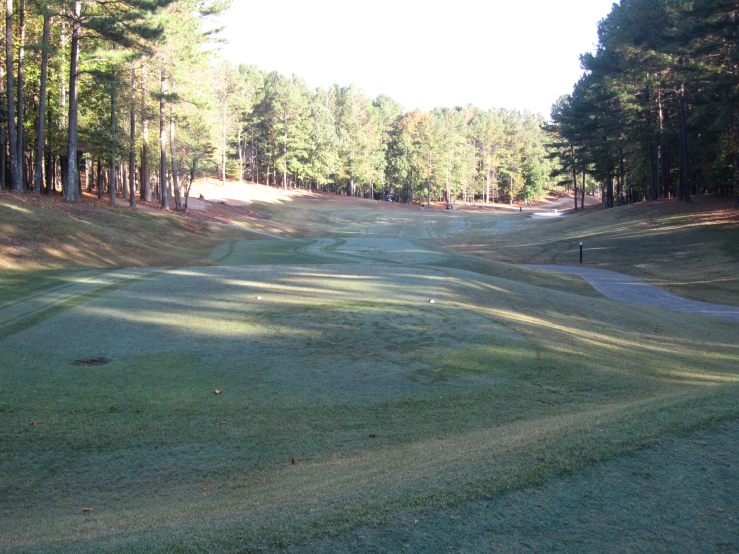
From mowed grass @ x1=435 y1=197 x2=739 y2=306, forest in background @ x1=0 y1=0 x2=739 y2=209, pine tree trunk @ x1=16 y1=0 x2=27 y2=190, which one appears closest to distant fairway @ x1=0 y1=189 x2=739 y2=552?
mowed grass @ x1=435 y1=197 x2=739 y2=306

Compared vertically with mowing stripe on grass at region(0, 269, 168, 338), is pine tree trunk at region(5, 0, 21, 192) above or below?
above

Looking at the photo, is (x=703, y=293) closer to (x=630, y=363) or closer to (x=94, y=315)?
(x=630, y=363)

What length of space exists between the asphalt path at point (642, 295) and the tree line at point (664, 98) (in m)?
Result: 13.1

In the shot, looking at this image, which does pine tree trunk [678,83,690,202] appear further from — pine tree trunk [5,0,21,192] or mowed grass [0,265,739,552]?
pine tree trunk [5,0,21,192]

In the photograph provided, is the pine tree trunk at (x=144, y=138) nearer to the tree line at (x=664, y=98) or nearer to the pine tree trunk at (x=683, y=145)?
the tree line at (x=664, y=98)

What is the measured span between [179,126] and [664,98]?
38.8 meters

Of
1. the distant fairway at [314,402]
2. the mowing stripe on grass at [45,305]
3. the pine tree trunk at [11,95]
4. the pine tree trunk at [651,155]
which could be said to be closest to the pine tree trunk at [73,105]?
the pine tree trunk at [11,95]

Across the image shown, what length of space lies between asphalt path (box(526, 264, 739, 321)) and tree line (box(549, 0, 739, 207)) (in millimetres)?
13092

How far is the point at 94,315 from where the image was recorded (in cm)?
1259

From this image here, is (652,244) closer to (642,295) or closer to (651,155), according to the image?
(642,295)

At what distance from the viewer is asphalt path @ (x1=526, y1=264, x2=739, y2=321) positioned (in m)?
19.3

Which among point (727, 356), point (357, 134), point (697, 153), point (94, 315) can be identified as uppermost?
point (357, 134)

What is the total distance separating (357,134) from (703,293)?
3244 inches

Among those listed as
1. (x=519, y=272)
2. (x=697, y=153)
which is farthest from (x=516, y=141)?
(x=519, y=272)
